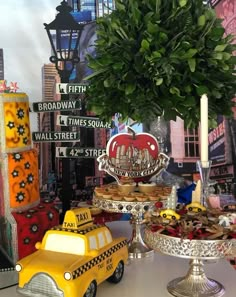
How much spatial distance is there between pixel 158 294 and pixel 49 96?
2.85 feet

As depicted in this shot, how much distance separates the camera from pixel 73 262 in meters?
0.86

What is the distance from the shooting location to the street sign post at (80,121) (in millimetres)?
1544

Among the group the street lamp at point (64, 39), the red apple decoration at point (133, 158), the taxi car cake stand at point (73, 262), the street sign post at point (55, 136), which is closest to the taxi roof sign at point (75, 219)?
the taxi car cake stand at point (73, 262)

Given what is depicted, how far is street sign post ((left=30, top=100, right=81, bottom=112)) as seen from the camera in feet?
4.96

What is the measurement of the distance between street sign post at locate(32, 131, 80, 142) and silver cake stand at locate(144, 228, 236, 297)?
70 cm

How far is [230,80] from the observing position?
111 cm

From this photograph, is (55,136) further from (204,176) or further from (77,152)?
(204,176)

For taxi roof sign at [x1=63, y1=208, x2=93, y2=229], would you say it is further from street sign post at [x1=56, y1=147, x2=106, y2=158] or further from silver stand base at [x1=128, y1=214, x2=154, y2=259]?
street sign post at [x1=56, y1=147, x2=106, y2=158]

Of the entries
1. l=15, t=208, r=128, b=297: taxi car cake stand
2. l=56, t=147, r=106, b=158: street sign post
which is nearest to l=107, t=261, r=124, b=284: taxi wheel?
l=15, t=208, r=128, b=297: taxi car cake stand

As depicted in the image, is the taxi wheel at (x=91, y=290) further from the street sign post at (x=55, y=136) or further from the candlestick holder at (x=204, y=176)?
the street sign post at (x=55, y=136)

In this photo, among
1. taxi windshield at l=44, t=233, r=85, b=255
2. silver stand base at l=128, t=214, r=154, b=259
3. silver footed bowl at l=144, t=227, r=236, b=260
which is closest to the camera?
silver footed bowl at l=144, t=227, r=236, b=260

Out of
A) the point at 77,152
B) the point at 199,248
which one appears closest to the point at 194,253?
the point at 199,248

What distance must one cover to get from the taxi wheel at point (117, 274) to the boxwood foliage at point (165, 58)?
1.20 feet

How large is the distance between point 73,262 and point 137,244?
1.39 feet
